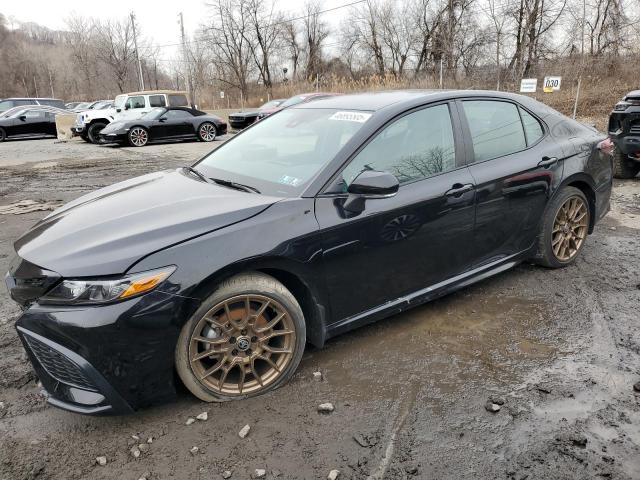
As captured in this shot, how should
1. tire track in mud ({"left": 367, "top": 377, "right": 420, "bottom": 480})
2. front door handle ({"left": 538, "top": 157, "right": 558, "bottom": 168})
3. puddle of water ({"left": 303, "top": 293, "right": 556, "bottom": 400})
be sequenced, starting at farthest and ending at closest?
front door handle ({"left": 538, "top": 157, "right": 558, "bottom": 168})
puddle of water ({"left": 303, "top": 293, "right": 556, "bottom": 400})
tire track in mud ({"left": 367, "top": 377, "right": 420, "bottom": 480})

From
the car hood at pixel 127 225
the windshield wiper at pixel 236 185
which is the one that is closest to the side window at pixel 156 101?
the car hood at pixel 127 225

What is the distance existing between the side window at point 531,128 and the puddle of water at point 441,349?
127 centimetres

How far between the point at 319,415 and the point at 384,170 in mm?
1461

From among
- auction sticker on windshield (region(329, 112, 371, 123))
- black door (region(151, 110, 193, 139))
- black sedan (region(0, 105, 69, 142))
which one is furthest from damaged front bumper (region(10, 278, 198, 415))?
black sedan (region(0, 105, 69, 142))

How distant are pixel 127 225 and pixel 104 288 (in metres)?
0.45

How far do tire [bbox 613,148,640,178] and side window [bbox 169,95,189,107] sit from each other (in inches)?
601

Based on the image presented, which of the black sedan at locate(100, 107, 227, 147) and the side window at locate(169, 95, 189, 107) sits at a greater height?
the side window at locate(169, 95, 189, 107)

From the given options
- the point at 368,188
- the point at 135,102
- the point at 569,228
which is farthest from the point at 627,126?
the point at 135,102

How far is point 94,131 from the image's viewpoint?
17.1 metres

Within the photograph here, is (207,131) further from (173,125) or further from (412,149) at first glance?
(412,149)

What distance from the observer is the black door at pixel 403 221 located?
8.96 feet

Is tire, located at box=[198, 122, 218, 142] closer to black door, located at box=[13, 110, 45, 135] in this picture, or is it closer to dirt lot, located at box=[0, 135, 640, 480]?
black door, located at box=[13, 110, 45, 135]

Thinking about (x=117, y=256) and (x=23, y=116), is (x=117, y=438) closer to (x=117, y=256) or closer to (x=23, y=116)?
(x=117, y=256)

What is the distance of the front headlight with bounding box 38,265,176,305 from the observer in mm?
2186
